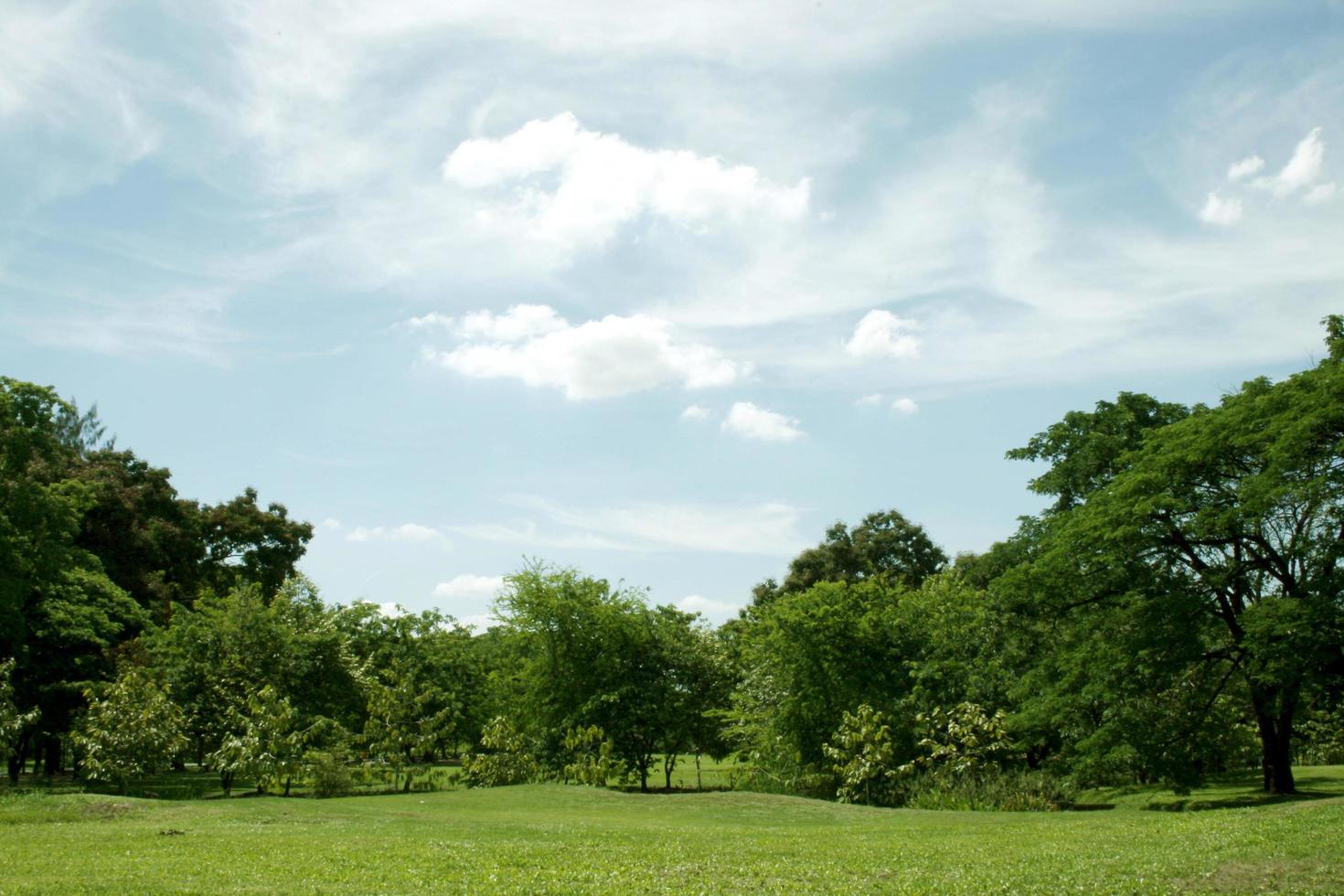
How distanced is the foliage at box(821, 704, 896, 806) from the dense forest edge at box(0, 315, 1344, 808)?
0.31ft

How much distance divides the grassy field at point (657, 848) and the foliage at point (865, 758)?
5.02 metres

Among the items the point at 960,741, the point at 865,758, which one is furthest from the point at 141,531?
the point at 960,741

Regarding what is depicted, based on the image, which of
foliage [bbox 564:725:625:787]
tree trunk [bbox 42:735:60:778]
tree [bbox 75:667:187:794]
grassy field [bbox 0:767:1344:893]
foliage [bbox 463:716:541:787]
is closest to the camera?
grassy field [bbox 0:767:1344:893]

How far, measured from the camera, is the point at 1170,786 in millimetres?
24016

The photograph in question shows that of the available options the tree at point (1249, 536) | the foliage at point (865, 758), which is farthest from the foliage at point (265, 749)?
the tree at point (1249, 536)

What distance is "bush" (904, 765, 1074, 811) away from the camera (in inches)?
966

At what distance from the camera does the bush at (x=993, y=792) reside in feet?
80.5

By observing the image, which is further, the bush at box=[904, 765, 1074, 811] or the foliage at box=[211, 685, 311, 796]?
the foliage at box=[211, 685, 311, 796]

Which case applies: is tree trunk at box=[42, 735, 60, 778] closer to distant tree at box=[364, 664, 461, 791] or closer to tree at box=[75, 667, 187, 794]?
tree at box=[75, 667, 187, 794]

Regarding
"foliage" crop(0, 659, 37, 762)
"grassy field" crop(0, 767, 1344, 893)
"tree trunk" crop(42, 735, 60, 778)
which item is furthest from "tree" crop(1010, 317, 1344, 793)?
"tree trunk" crop(42, 735, 60, 778)

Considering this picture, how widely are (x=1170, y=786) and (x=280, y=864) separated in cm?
2079

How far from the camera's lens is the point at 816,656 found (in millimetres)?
31359

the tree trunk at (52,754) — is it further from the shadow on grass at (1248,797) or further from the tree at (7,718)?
the shadow on grass at (1248,797)

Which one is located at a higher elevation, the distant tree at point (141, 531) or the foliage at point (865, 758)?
the distant tree at point (141, 531)
